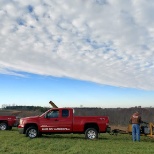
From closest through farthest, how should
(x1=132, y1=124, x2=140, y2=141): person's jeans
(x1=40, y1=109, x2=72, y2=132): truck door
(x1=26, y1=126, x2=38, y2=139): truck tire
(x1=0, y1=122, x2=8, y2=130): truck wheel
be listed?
(x1=132, y1=124, x2=140, y2=141): person's jeans → (x1=40, y1=109, x2=72, y2=132): truck door → (x1=26, y1=126, x2=38, y2=139): truck tire → (x1=0, y1=122, x2=8, y2=130): truck wheel

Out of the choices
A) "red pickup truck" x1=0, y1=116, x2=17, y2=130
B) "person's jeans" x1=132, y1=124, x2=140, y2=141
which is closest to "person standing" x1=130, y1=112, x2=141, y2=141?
"person's jeans" x1=132, y1=124, x2=140, y2=141

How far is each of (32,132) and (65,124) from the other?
1.93m

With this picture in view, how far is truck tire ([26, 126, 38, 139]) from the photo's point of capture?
18719mm

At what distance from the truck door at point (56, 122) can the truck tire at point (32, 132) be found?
0.44 meters

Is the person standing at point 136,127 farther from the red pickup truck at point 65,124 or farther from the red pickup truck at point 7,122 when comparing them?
the red pickup truck at point 7,122

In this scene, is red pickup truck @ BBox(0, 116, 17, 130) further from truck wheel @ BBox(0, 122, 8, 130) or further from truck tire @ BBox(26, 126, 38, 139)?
truck tire @ BBox(26, 126, 38, 139)

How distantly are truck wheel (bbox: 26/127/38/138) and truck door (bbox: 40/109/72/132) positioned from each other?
17.3 inches

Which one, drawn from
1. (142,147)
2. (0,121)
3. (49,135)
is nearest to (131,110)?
(0,121)

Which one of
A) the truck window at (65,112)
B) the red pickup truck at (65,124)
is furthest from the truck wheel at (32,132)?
the truck window at (65,112)

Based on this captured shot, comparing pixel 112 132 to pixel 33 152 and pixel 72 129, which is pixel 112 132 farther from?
pixel 33 152

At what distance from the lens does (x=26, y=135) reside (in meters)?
18.8

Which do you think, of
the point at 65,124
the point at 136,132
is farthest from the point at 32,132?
the point at 136,132

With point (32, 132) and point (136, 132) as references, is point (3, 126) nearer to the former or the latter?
point (32, 132)

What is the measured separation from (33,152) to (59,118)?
6.14 metres
